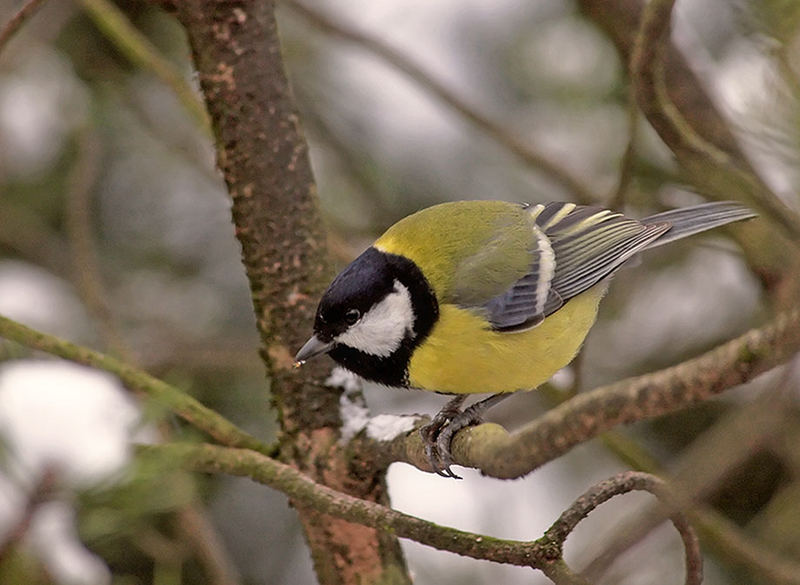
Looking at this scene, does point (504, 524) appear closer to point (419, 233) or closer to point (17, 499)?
point (419, 233)

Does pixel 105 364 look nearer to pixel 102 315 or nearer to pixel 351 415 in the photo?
pixel 351 415

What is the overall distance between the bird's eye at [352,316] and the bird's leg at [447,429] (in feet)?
0.58

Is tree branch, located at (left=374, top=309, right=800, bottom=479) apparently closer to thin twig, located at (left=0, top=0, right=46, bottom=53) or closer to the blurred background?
thin twig, located at (left=0, top=0, right=46, bottom=53)

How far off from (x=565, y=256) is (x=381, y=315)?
1.23 feet

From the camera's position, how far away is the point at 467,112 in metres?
1.95

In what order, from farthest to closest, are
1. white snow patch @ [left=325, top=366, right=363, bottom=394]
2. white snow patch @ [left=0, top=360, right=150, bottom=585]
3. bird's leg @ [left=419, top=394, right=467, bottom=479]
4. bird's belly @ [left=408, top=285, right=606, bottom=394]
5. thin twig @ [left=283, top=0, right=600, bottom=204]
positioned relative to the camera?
thin twig @ [left=283, top=0, right=600, bottom=204] → bird's belly @ [left=408, top=285, right=606, bottom=394] → white snow patch @ [left=325, top=366, right=363, bottom=394] → bird's leg @ [left=419, top=394, right=467, bottom=479] → white snow patch @ [left=0, top=360, right=150, bottom=585]

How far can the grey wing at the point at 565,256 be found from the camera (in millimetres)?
1501

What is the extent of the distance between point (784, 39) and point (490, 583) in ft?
4.89

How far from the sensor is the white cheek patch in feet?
4.74

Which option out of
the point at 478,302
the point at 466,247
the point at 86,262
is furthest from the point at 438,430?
the point at 86,262

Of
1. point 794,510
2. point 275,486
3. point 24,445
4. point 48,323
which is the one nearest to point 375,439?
point 275,486

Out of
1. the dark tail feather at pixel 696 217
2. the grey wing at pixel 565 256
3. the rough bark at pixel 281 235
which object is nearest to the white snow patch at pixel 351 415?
the rough bark at pixel 281 235

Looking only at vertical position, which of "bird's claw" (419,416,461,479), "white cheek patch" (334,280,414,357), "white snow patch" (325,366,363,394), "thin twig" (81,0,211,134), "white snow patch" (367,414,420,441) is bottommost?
"bird's claw" (419,416,461,479)

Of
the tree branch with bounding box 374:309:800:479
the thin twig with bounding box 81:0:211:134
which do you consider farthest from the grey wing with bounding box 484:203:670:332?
the thin twig with bounding box 81:0:211:134
